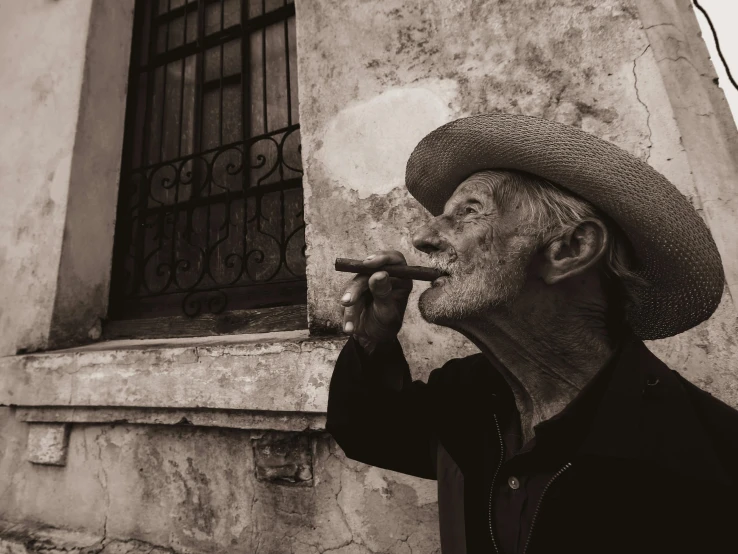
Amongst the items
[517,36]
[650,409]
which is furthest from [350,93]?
[650,409]

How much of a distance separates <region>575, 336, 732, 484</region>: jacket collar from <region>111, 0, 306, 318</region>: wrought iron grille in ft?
5.36

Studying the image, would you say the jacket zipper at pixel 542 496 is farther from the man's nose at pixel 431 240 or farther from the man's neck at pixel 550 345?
the man's nose at pixel 431 240

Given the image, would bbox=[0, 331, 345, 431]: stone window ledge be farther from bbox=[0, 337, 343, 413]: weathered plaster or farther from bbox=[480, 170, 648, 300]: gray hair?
bbox=[480, 170, 648, 300]: gray hair

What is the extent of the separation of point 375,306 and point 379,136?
3.34 ft

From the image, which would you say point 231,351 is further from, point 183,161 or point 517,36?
point 517,36

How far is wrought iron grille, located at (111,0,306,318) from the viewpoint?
7.89 feet

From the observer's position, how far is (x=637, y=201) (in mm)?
879

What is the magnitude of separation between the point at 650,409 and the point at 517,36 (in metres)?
1.44

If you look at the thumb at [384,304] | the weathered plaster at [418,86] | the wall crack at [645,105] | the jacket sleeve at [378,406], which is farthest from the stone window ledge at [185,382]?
the wall crack at [645,105]

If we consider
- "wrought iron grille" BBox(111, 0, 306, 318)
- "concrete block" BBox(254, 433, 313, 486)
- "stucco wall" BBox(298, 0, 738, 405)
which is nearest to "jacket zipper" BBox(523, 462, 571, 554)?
"stucco wall" BBox(298, 0, 738, 405)

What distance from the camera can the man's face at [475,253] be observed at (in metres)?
0.93

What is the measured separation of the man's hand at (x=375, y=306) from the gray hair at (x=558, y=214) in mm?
295

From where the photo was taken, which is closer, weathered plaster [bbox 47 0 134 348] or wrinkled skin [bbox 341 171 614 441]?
wrinkled skin [bbox 341 171 614 441]

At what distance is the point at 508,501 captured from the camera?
91 centimetres
